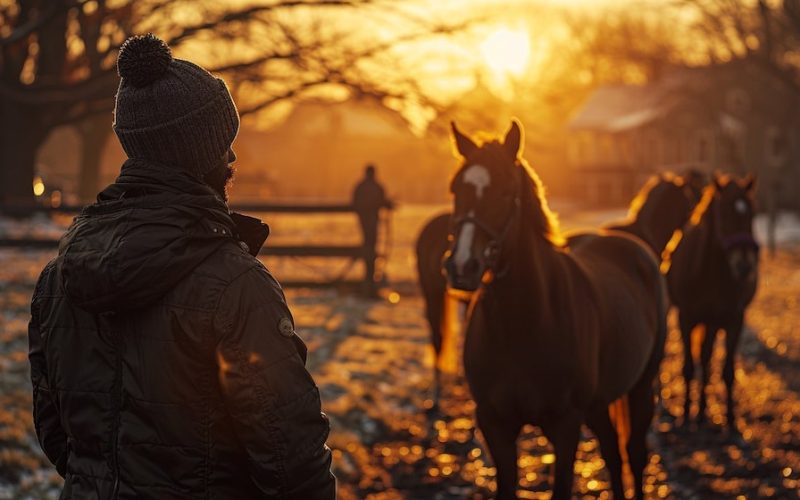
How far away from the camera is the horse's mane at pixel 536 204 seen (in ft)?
17.2

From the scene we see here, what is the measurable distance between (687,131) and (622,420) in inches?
2165

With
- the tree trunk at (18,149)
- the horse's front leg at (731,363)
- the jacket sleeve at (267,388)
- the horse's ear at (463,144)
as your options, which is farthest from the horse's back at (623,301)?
the tree trunk at (18,149)

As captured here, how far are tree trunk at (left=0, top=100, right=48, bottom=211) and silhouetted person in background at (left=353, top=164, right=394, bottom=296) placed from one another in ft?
21.2

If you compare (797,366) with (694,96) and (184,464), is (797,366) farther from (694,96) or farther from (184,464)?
(694,96)

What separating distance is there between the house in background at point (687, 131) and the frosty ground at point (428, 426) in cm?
2616

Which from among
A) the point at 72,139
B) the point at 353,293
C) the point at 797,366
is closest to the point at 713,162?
the point at 72,139

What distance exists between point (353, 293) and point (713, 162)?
142ft

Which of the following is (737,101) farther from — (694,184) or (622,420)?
(622,420)

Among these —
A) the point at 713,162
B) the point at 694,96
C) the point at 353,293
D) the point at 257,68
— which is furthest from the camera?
the point at 713,162

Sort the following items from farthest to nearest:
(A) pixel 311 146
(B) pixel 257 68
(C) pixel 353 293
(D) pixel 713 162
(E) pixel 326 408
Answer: (A) pixel 311 146 → (D) pixel 713 162 → (C) pixel 353 293 → (B) pixel 257 68 → (E) pixel 326 408

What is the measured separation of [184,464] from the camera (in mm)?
2227

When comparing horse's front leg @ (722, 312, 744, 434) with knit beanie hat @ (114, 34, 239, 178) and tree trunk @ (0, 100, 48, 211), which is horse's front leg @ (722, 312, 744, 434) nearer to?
knit beanie hat @ (114, 34, 239, 178)

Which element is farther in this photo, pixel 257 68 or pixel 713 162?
pixel 713 162

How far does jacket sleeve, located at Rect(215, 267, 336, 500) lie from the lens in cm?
216
